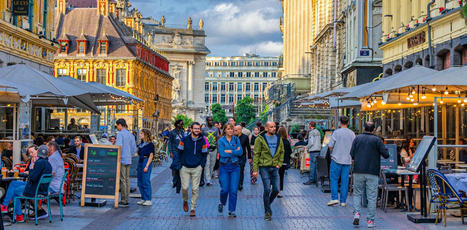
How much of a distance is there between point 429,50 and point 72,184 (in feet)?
47.0

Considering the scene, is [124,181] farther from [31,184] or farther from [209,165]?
[209,165]

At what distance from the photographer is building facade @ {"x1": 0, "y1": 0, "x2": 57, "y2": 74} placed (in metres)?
25.0

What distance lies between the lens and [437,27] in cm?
2342

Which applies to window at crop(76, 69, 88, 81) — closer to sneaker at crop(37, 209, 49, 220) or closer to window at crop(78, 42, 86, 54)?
window at crop(78, 42, 86, 54)

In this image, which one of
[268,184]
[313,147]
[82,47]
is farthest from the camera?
[82,47]

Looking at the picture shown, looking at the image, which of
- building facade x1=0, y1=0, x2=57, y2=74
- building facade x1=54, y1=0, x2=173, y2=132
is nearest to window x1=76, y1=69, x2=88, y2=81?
building facade x1=54, y1=0, x2=173, y2=132

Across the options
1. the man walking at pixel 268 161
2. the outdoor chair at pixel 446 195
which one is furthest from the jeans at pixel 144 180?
the outdoor chair at pixel 446 195

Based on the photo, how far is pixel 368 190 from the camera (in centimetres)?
1171

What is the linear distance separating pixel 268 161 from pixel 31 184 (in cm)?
423

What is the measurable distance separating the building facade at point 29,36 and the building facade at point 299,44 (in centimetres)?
3449

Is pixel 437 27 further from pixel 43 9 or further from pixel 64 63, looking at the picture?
pixel 64 63

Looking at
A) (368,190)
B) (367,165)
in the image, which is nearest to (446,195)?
(368,190)

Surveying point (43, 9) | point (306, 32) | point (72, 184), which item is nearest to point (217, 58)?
point (306, 32)

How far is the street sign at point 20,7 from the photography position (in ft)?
85.0
